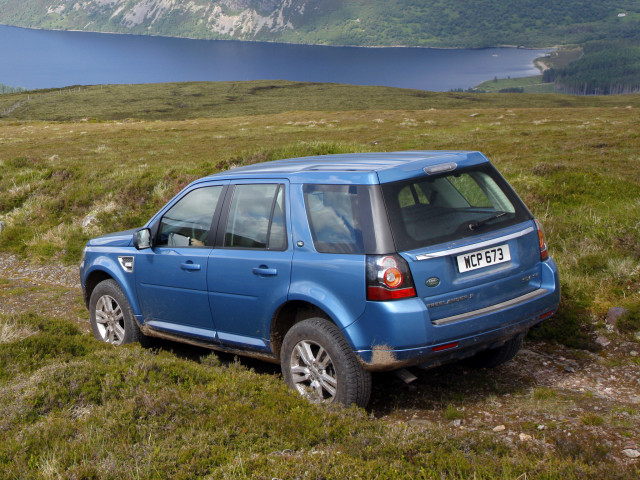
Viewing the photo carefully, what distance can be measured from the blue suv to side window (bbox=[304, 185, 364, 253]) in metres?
0.01

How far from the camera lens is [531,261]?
17.9ft

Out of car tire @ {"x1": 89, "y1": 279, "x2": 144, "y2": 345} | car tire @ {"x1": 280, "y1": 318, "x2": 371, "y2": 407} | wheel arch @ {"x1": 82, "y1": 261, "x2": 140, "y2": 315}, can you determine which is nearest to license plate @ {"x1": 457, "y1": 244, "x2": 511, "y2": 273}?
car tire @ {"x1": 280, "y1": 318, "x2": 371, "y2": 407}

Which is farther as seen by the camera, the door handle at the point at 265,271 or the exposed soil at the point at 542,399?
the door handle at the point at 265,271

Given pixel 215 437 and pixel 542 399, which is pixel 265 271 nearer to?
pixel 215 437

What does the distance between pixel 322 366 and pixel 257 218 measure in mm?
1492

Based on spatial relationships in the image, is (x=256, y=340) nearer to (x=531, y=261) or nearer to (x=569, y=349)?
(x=531, y=261)

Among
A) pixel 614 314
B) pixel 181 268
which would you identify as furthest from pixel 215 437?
pixel 614 314

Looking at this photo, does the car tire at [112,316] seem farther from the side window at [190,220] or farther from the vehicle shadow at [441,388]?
the vehicle shadow at [441,388]

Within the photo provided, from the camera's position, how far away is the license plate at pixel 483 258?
16.3 feet

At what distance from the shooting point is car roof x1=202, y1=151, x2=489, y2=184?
5055mm

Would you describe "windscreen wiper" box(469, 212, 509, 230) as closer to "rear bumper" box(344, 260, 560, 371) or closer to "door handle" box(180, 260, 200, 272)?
"rear bumper" box(344, 260, 560, 371)

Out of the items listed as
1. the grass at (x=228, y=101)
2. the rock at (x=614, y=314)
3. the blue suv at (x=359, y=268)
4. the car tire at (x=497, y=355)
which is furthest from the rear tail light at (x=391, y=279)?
the grass at (x=228, y=101)

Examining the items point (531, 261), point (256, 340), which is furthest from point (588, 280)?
point (256, 340)

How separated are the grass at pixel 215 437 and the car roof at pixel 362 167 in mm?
1742
